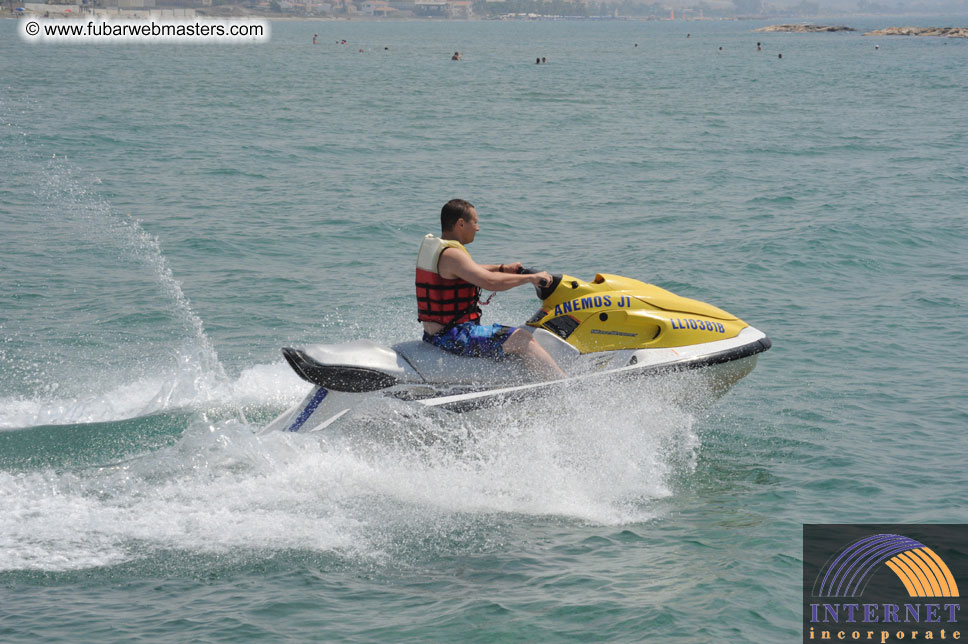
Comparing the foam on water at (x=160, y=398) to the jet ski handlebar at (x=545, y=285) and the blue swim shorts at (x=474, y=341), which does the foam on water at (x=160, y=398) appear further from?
the jet ski handlebar at (x=545, y=285)

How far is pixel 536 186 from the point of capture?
739 inches

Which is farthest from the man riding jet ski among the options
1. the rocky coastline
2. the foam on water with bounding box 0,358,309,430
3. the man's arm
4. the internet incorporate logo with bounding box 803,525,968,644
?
the rocky coastline

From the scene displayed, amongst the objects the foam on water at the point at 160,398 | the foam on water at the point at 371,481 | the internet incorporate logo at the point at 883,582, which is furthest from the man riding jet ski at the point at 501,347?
the foam on water at the point at 160,398

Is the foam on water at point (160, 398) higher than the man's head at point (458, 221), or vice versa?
the man's head at point (458, 221)

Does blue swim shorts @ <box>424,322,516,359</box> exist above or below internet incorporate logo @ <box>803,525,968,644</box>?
above

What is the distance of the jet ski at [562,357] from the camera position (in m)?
6.34

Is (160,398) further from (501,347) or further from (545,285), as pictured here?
(545,285)

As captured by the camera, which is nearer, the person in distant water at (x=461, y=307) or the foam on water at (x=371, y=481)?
the foam on water at (x=371, y=481)

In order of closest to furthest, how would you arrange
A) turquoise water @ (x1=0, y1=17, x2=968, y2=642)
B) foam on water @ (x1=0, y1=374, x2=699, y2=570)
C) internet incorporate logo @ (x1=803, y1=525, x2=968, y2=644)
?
internet incorporate logo @ (x1=803, y1=525, x2=968, y2=644)
turquoise water @ (x1=0, y1=17, x2=968, y2=642)
foam on water @ (x1=0, y1=374, x2=699, y2=570)

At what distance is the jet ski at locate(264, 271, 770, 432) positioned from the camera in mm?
6340

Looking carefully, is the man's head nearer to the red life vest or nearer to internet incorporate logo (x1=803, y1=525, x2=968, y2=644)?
the red life vest

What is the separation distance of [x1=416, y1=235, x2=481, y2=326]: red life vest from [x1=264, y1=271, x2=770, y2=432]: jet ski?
0.22 metres

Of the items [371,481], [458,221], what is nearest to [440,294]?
[458,221]

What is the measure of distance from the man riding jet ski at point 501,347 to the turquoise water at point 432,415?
17 cm
